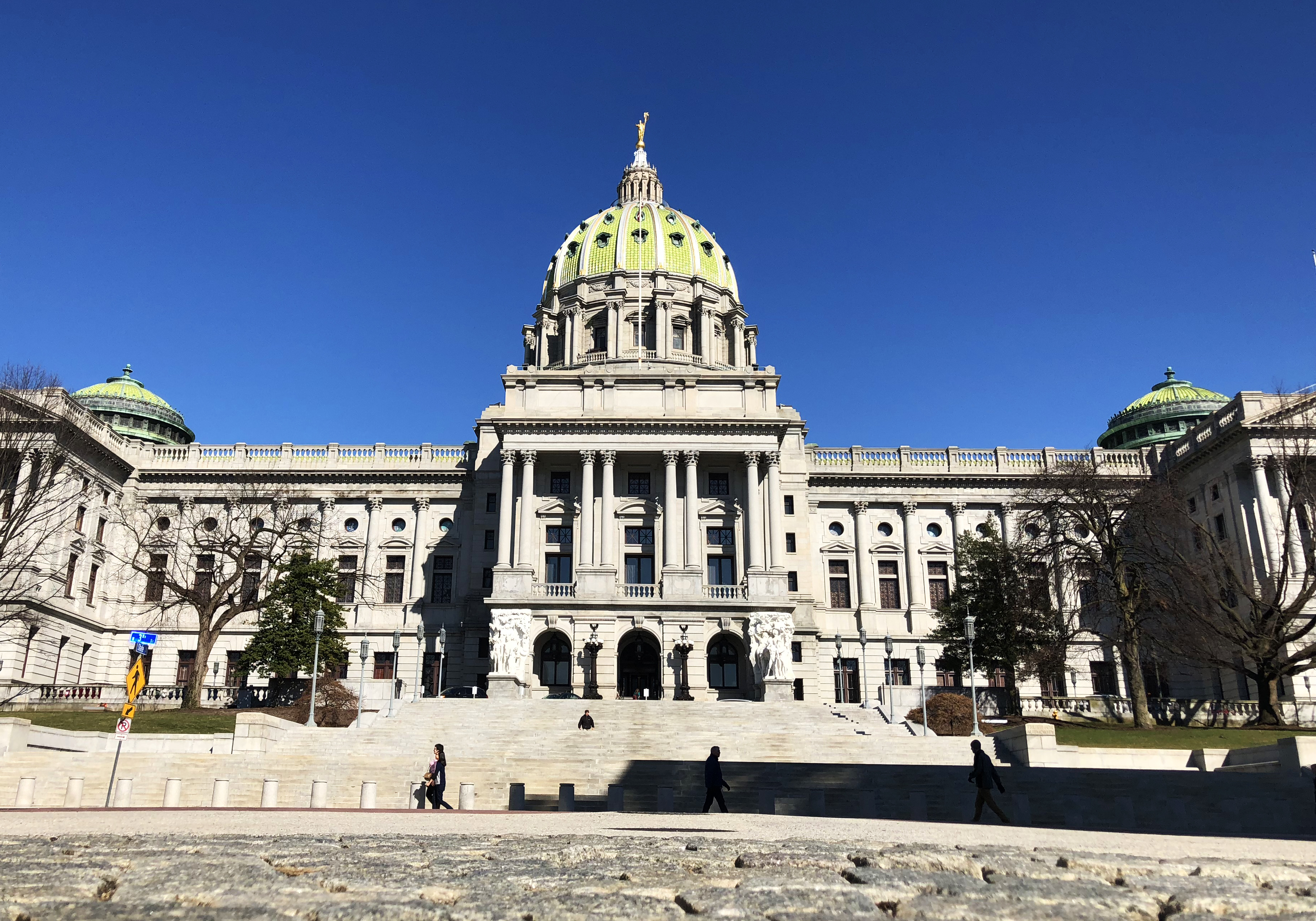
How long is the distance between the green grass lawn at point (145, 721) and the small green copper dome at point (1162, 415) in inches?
2497

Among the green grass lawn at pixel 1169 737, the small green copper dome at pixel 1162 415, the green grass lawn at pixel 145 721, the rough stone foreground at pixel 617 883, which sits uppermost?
the small green copper dome at pixel 1162 415

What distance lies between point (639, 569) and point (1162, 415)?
4425 centimetres

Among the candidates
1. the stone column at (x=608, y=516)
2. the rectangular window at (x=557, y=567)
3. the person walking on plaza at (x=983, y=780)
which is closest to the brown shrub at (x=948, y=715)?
the stone column at (x=608, y=516)

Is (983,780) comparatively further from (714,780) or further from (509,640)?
(509,640)

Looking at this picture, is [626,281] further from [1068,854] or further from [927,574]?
[1068,854]

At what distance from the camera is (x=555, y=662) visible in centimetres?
5809

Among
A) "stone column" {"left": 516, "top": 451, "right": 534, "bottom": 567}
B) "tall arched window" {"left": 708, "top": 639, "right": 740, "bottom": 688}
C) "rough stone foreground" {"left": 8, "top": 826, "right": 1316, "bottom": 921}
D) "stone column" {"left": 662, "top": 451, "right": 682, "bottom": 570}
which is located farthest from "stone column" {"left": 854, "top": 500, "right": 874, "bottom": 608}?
"rough stone foreground" {"left": 8, "top": 826, "right": 1316, "bottom": 921}

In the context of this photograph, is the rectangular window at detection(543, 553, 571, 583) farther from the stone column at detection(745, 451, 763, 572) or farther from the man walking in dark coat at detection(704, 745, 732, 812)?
the man walking in dark coat at detection(704, 745, 732, 812)

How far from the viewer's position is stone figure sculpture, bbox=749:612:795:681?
53.4 meters

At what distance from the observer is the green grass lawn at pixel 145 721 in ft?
134

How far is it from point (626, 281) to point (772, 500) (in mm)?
32258

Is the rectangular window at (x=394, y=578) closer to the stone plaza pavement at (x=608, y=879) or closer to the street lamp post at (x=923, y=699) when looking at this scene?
the street lamp post at (x=923, y=699)

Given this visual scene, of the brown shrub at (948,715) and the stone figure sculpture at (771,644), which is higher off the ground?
the stone figure sculpture at (771,644)

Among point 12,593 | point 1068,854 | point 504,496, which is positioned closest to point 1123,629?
point 504,496
